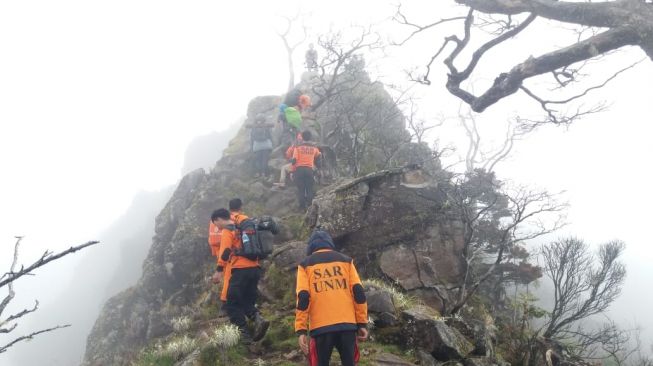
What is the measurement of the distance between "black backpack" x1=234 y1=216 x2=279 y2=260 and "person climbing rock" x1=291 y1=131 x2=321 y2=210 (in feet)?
17.2

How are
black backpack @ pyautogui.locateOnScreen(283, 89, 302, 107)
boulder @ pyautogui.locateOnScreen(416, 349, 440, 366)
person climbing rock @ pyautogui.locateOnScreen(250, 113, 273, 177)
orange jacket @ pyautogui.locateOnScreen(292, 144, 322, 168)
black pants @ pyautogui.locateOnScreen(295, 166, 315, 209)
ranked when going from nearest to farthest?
boulder @ pyautogui.locateOnScreen(416, 349, 440, 366)
orange jacket @ pyautogui.locateOnScreen(292, 144, 322, 168)
black pants @ pyautogui.locateOnScreen(295, 166, 315, 209)
person climbing rock @ pyautogui.locateOnScreen(250, 113, 273, 177)
black backpack @ pyautogui.locateOnScreen(283, 89, 302, 107)

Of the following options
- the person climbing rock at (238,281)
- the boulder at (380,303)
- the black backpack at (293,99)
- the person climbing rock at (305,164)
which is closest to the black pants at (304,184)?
the person climbing rock at (305,164)

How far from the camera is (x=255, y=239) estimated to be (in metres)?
7.30

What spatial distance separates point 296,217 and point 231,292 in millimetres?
5882

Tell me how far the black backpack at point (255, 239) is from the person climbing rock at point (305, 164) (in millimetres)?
5238

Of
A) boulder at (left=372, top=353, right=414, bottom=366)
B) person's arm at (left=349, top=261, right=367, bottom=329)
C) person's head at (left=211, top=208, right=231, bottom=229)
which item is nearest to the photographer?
person's arm at (left=349, top=261, right=367, bottom=329)

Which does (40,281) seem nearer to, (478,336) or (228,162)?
(228,162)

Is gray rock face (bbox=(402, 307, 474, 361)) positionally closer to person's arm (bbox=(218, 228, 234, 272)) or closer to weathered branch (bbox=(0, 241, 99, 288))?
person's arm (bbox=(218, 228, 234, 272))

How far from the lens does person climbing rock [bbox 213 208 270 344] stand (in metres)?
7.24

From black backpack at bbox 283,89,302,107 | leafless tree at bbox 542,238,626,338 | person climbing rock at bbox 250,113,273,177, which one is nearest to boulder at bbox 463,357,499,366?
leafless tree at bbox 542,238,626,338

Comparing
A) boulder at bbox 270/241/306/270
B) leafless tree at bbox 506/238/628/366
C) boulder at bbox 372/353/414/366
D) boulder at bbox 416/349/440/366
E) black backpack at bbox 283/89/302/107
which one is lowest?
leafless tree at bbox 506/238/628/366

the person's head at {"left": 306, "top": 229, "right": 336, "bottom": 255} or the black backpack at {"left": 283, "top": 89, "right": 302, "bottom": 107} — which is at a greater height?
the black backpack at {"left": 283, "top": 89, "right": 302, "bottom": 107}

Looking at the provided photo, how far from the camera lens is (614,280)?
43.3 feet

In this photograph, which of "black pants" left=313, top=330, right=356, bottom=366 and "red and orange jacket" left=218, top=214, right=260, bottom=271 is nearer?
"black pants" left=313, top=330, right=356, bottom=366
